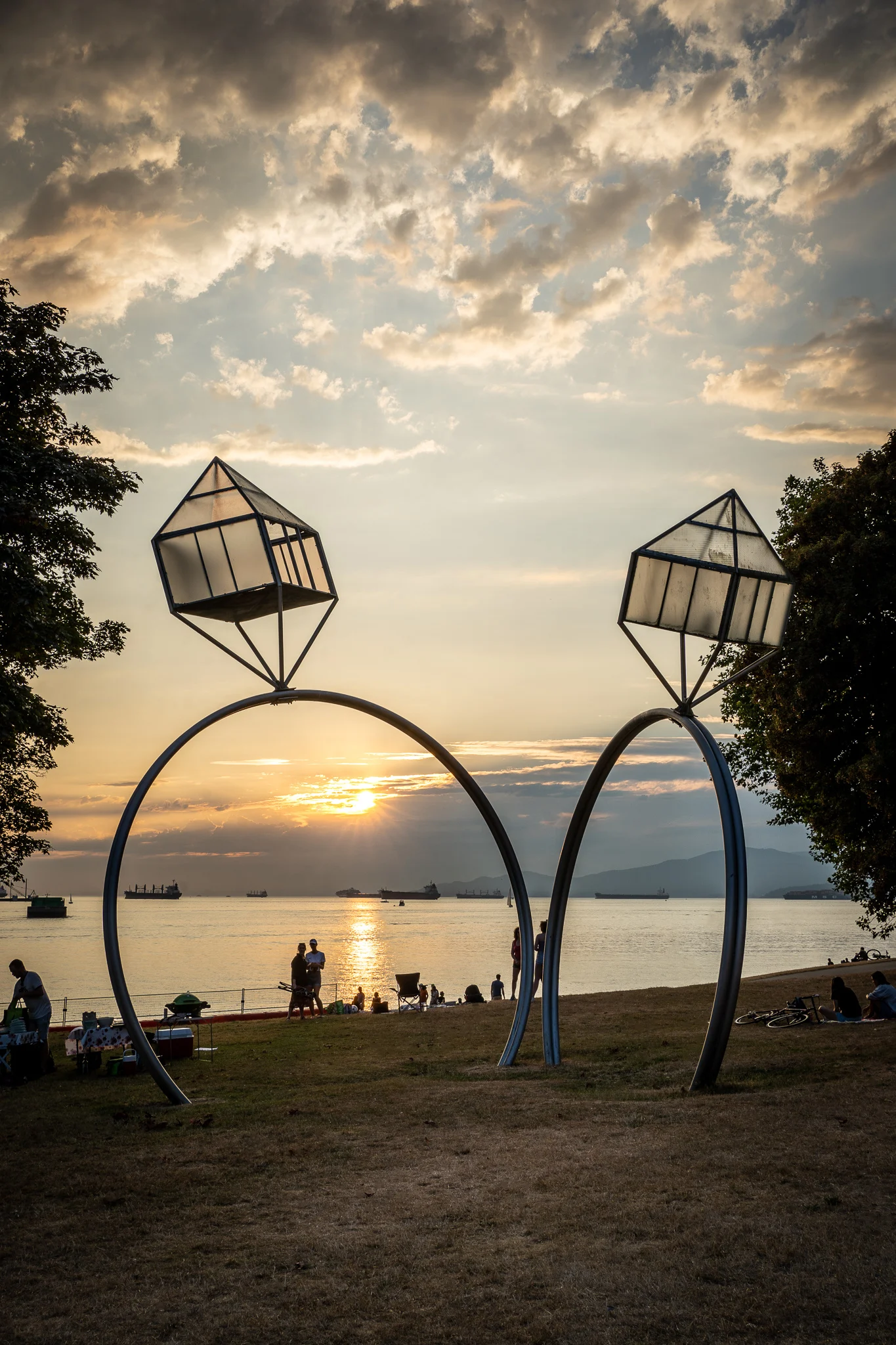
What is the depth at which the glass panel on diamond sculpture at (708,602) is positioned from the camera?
12.8 meters

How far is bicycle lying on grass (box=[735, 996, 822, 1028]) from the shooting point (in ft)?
54.8

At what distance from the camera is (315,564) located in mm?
13531

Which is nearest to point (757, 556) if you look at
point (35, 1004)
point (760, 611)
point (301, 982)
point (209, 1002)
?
point (760, 611)

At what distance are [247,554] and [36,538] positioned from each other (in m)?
6.30

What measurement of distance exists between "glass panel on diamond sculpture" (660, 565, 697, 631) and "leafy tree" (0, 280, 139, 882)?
30.6ft

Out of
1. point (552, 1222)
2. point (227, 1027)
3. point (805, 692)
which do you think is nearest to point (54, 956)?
point (227, 1027)

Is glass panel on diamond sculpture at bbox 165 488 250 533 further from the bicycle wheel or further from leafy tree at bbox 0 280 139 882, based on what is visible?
the bicycle wheel

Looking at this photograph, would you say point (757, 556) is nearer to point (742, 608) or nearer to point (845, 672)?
point (742, 608)

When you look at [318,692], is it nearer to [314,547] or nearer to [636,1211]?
[314,547]

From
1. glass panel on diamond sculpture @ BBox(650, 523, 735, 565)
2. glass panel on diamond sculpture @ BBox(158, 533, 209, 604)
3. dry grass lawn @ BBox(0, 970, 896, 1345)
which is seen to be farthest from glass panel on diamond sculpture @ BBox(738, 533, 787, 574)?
glass panel on diamond sculpture @ BBox(158, 533, 209, 604)

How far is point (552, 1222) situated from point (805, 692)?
526 inches

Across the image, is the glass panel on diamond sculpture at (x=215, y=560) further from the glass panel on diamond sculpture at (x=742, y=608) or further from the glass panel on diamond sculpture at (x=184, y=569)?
the glass panel on diamond sculpture at (x=742, y=608)

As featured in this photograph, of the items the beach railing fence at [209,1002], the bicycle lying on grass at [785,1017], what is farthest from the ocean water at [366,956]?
the bicycle lying on grass at [785,1017]

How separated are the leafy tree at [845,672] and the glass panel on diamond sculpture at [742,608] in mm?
4574
